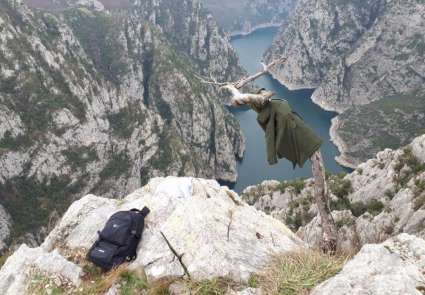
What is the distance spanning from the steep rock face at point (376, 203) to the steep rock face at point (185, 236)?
5.41 meters

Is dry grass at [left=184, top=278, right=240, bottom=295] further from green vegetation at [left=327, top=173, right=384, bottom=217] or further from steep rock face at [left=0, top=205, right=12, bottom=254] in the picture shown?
steep rock face at [left=0, top=205, right=12, bottom=254]

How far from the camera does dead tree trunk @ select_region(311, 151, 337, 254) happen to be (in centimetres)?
1255

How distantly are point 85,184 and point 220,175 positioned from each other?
74104 mm

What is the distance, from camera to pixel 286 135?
12258 mm

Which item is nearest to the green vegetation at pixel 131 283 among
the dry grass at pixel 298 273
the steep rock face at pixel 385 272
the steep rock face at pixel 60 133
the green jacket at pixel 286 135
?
the dry grass at pixel 298 273

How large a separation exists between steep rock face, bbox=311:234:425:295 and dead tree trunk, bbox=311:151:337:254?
199 centimetres

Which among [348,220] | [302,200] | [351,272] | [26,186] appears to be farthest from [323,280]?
[26,186]

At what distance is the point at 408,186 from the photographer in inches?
1373

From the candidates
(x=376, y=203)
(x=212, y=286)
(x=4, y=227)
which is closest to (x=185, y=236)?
(x=212, y=286)

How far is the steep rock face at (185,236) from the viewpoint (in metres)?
12.5

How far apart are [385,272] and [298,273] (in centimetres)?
192

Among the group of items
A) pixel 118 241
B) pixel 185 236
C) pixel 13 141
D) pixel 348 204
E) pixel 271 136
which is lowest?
pixel 13 141

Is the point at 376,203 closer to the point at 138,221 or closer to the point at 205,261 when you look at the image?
the point at 138,221

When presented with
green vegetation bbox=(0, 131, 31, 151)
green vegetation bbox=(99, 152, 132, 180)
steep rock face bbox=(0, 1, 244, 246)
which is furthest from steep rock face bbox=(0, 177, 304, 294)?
green vegetation bbox=(99, 152, 132, 180)
